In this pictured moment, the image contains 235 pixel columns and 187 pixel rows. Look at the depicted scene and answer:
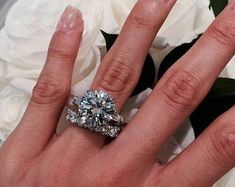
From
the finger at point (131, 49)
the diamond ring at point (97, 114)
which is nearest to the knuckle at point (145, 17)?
A: the finger at point (131, 49)

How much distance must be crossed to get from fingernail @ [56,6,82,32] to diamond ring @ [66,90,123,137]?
0.10 metres

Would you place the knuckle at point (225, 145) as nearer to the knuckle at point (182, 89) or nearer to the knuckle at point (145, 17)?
the knuckle at point (182, 89)

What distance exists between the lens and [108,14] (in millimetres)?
639

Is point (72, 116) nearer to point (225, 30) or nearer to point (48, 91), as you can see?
point (48, 91)

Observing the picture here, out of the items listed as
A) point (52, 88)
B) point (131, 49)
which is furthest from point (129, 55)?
point (52, 88)

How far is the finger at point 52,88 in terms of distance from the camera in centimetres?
63

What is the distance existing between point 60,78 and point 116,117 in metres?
0.10

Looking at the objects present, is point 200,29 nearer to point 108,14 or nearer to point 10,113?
point 108,14

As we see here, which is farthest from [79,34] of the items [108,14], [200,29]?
[200,29]

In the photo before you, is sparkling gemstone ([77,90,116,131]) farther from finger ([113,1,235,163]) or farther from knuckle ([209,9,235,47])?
knuckle ([209,9,235,47])

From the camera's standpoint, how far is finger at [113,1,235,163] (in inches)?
23.2

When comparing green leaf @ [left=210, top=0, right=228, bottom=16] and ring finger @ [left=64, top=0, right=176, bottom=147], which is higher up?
green leaf @ [left=210, top=0, right=228, bottom=16]

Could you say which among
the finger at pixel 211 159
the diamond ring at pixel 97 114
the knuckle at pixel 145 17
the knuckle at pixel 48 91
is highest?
the knuckle at pixel 145 17

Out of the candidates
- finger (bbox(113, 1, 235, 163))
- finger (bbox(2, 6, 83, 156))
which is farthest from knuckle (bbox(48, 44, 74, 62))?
finger (bbox(113, 1, 235, 163))
